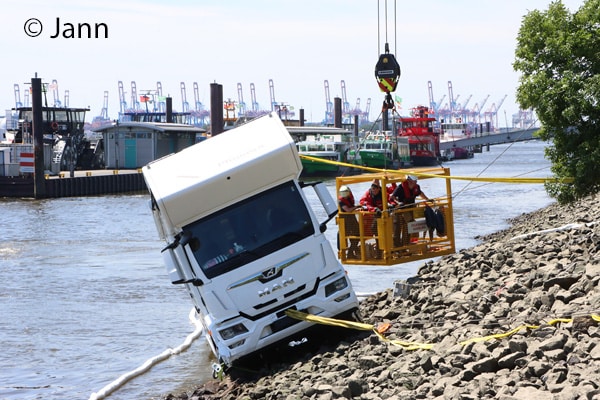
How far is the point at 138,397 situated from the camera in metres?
14.2

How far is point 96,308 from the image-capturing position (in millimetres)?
22766

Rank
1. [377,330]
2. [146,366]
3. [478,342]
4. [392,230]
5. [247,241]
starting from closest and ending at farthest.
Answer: [478,342] → [247,241] → [377,330] → [392,230] → [146,366]

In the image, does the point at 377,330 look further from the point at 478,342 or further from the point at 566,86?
the point at 566,86

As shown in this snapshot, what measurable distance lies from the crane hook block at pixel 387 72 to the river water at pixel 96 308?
221 centimetres

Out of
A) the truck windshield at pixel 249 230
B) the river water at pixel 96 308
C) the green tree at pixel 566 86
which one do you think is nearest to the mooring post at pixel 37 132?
the river water at pixel 96 308

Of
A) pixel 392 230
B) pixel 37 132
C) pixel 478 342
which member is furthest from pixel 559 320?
pixel 37 132

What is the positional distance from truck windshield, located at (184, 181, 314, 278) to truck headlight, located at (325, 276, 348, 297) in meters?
0.71

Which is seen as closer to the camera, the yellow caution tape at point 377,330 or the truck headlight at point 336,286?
the yellow caution tape at point 377,330

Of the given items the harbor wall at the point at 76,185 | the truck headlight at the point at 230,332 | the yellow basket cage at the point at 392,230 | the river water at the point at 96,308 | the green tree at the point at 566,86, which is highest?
the green tree at the point at 566,86

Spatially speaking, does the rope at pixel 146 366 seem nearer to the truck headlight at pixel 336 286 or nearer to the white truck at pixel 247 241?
the white truck at pixel 247 241

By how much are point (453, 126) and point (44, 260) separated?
122 meters

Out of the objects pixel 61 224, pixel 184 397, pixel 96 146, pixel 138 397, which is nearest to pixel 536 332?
pixel 184 397

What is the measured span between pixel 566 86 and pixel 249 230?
727cm

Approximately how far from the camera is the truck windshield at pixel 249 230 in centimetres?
1230
